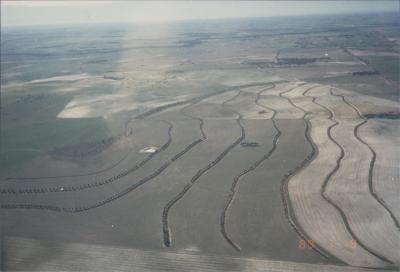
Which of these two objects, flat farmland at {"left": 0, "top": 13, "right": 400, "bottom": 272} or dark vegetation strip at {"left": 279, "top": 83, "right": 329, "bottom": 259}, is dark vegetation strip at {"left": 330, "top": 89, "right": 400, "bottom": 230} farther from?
dark vegetation strip at {"left": 279, "top": 83, "right": 329, "bottom": 259}

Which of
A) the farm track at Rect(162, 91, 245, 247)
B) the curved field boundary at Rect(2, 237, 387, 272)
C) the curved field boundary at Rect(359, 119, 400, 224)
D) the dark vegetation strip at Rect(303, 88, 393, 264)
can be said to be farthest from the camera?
the curved field boundary at Rect(359, 119, 400, 224)

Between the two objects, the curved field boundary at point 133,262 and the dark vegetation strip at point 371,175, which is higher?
the dark vegetation strip at point 371,175

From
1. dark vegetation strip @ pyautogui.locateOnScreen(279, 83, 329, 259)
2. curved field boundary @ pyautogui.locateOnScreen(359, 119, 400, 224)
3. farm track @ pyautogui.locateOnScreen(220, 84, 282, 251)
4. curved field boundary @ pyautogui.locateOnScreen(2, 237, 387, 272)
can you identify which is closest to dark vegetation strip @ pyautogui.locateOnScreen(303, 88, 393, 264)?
curved field boundary @ pyautogui.locateOnScreen(2, 237, 387, 272)

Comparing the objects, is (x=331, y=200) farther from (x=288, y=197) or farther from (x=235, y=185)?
(x=235, y=185)

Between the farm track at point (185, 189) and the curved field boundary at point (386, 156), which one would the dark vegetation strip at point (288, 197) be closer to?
the curved field boundary at point (386, 156)

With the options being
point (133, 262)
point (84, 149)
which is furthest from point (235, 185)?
point (84, 149)

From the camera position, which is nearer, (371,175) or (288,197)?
(288,197)

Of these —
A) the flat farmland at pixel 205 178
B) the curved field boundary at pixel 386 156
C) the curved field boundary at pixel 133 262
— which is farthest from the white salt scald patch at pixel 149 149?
the curved field boundary at pixel 386 156

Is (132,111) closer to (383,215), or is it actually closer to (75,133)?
→ (75,133)

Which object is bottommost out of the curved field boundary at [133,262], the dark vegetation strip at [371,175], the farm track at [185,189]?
the curved field boundary at [133,262]

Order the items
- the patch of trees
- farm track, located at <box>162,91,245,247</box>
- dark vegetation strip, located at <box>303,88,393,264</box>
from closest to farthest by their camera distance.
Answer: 1. dark vegetation strip, located at <box>303,88,393,264</box>
2. farm track, located at <box>162,91,245,247</box>
3. the patch of trees

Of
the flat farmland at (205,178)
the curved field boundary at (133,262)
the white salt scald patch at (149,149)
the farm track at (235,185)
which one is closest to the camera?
the curved field boundary at (133,262)
